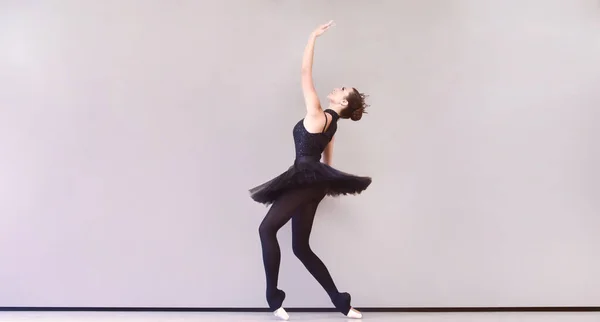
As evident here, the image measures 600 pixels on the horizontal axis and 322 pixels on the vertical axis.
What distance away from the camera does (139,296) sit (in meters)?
3.04

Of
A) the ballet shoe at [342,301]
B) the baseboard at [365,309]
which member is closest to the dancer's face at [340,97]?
the ballet shoe at [342,301]

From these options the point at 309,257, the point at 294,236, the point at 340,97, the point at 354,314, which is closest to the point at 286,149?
the point at 340,97

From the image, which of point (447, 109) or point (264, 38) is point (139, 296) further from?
point (447, 109)

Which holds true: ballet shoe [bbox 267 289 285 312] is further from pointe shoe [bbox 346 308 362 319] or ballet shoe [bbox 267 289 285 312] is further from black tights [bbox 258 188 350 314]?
pointe shoe [bbox 346 308 362 319]

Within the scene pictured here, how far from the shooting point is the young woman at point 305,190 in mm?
2572

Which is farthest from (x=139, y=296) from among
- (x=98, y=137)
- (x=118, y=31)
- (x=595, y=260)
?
(x=595, y=260)

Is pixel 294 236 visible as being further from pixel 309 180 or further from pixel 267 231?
pixel 309 180

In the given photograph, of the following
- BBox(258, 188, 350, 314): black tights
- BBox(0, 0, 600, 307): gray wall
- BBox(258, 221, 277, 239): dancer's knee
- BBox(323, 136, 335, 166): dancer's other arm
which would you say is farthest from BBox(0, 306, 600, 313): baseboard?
BBox(323, 136, 335, 166): dancer's other arm

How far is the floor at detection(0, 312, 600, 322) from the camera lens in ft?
8.95

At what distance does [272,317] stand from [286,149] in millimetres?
1038

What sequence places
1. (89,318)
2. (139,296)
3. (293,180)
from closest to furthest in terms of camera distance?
(293,180) → (89,318) → (139,296)

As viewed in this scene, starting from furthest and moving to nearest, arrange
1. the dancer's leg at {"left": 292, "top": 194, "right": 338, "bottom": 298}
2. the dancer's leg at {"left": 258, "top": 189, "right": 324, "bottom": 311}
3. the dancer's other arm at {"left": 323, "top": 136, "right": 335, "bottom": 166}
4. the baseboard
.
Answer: the baseboard
the dancer's other arm at {"left": 323, "top": 136, "right": 335, "bottom": 166}
the dancer's leg at {"left": 292, "top": 194, "right": 338, "bottom": 298}
the dancer's leg at {"left": 258, "top": 189, "right": 324, "bottom": 311}

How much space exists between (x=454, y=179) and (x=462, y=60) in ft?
2.59

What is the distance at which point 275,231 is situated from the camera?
8.45 feet
